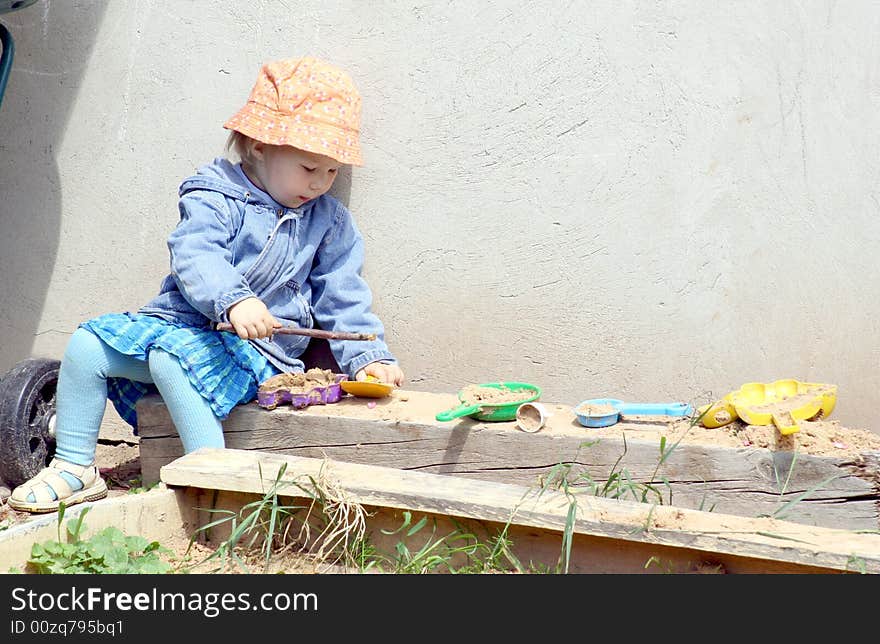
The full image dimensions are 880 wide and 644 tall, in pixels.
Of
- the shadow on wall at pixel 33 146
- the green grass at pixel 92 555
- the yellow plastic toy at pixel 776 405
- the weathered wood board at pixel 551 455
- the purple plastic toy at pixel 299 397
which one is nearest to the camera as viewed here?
the green grass at pixel 92 555

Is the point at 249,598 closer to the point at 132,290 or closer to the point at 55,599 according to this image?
the point at 55,599

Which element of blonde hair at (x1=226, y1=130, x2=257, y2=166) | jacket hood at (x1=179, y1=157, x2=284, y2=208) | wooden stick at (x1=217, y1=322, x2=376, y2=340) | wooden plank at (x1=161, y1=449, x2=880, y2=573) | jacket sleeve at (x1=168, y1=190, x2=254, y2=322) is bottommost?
wooden plank at (x1=161, y1=449, x2=880, y2=573)

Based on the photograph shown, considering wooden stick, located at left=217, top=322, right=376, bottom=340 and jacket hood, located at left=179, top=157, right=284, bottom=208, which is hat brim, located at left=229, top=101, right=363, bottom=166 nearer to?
jacket hood, located at left=179, top=157, right=284, bottom=208

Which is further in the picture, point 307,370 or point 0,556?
point 307,370

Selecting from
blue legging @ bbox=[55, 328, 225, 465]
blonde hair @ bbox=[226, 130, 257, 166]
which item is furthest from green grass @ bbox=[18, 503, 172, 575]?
blonde hair @ bbox=[226, 130, 257, 166]

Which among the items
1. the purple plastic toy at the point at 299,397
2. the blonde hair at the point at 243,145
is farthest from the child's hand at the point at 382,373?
the blonde hair at the point at 243,145

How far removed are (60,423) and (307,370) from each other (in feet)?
2.33

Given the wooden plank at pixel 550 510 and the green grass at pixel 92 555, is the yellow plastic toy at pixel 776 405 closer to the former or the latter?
the wooden plank at pixel 550 510

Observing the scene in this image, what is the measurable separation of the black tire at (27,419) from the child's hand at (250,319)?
69cm

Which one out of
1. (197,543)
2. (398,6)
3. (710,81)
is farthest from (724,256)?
(197,543)

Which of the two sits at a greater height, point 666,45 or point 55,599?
point 666,45

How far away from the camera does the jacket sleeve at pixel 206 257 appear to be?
2572 millimetres

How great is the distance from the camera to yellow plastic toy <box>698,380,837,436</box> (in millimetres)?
2303

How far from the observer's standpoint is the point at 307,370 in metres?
2.94
